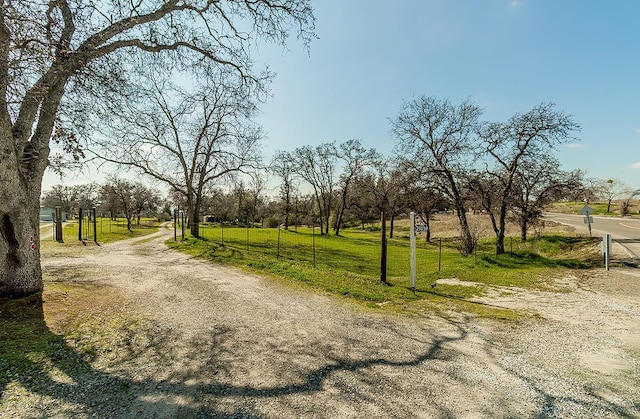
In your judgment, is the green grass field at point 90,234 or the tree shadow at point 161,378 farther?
the green grass field at point 90,234

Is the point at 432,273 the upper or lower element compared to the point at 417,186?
lower

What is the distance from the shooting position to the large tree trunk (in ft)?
17.6

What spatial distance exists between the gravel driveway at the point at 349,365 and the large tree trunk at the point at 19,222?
1780mm

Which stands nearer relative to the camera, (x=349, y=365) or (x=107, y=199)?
(x=349, y=365)

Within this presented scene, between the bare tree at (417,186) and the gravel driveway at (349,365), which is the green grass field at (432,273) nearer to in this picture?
the gravel driveway at (349,365)

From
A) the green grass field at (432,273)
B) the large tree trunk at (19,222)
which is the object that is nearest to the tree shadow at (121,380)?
the large tree trunk at (19,222)

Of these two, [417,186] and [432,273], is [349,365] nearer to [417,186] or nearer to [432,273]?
[432,273]

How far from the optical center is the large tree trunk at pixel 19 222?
211 inches

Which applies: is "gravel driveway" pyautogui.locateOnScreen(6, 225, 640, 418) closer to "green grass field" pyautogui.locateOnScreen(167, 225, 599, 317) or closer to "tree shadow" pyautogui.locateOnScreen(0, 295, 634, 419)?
"tree shadow" pyautogui.locateOnScreen(0, 295, 634, 419)

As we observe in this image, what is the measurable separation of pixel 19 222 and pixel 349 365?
6.38 meters

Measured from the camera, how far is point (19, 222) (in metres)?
5.66

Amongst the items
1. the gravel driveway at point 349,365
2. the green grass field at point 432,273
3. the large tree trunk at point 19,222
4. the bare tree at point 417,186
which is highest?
the bare tree at point 417,186

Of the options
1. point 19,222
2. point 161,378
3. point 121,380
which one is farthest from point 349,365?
point 19,222

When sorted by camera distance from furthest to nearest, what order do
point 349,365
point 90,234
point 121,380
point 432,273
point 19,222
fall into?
point 90,234 → point 432,273 → point 19,222 → point 349,365 → point 121,380
